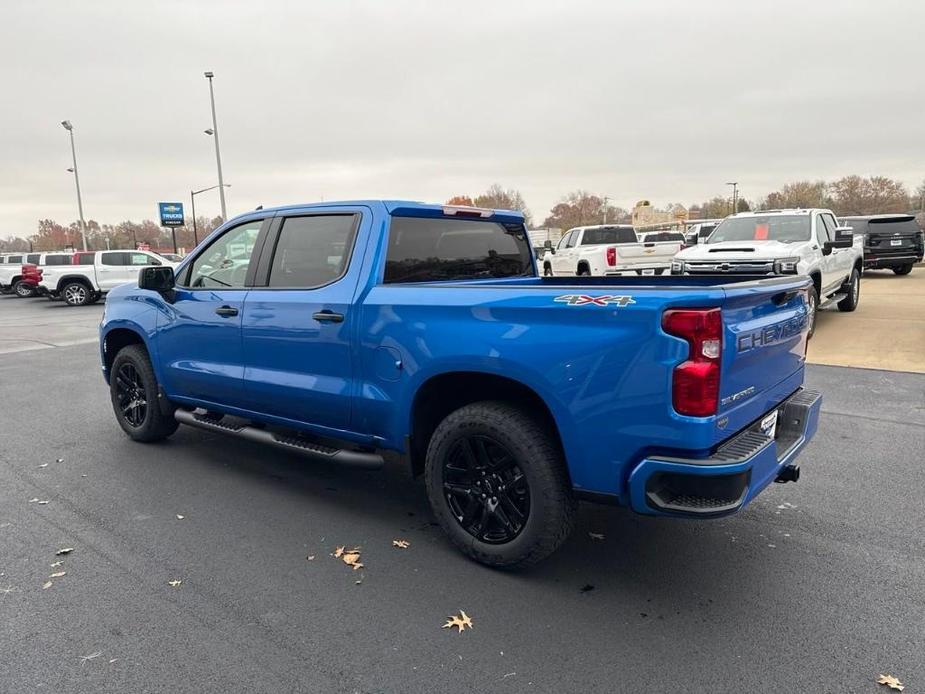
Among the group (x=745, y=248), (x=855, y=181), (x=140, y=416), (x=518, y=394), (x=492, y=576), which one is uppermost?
(x=855, y=181)

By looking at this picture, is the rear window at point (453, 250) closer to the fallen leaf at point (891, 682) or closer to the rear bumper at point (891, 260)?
the fallen leaf at point (891, 682)

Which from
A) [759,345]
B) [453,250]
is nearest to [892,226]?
[453,250]

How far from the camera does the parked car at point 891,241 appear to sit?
19984 millimetres

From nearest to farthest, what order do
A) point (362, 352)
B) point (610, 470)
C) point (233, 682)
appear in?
point (233, 682)
point (610, 470)
point (362, 352)

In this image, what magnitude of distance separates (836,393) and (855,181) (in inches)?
3347

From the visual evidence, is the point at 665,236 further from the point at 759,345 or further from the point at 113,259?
the point at 759,345

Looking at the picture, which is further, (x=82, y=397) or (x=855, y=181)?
(x=855, y=181)

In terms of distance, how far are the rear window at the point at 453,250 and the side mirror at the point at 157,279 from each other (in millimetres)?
1968

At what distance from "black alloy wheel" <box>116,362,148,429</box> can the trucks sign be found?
160ft

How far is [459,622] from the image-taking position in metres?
2.87

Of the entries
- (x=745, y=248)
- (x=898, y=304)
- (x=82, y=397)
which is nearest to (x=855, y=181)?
(x=898, y=304)

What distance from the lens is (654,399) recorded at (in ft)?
8.63

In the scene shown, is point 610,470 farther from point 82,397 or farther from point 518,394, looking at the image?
point 82,397

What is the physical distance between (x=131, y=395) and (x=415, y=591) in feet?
11.9
